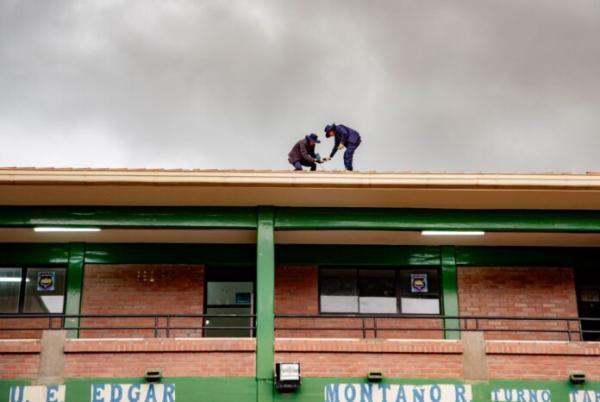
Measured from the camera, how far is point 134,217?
518 inches

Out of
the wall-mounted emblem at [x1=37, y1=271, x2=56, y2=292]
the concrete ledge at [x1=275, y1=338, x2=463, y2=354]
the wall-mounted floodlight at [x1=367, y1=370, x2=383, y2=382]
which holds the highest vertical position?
the wall-mounted emblem at [x1=37, y1=271, x2=56, y2=292]

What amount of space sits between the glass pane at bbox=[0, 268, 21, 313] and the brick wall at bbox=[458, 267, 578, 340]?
903 cm

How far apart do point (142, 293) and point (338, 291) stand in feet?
13.1

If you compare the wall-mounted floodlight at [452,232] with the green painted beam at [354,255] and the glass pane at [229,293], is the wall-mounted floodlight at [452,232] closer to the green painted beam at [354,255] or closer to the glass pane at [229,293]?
the green painted beam at [354,255]

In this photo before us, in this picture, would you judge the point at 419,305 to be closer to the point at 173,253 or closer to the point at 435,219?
the point at 435,219

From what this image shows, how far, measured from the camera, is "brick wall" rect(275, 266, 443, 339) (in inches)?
596

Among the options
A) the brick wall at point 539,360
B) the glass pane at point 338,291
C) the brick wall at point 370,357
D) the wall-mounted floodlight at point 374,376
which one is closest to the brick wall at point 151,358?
the brick wall at point 370,357

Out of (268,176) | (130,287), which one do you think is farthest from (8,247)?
(268,176)

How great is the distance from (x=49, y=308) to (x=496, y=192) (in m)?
9.09

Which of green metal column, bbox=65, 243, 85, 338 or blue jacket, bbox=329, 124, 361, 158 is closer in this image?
green metal column, bbox=65, 243, 85, 338

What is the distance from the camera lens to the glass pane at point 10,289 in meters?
15.2

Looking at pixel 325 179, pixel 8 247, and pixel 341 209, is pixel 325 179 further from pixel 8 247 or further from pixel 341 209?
pixel 8 247

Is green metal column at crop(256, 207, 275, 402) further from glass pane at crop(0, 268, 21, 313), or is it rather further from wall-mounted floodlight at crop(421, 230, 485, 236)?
glass pane at crop(0, 268, 21, 313)

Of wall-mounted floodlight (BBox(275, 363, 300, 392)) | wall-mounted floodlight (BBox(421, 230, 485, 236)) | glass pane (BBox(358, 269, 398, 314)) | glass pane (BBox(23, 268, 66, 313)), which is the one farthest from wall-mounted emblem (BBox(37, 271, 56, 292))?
wall-mounted floodlight (BBox(421, 230, 485, 236))
